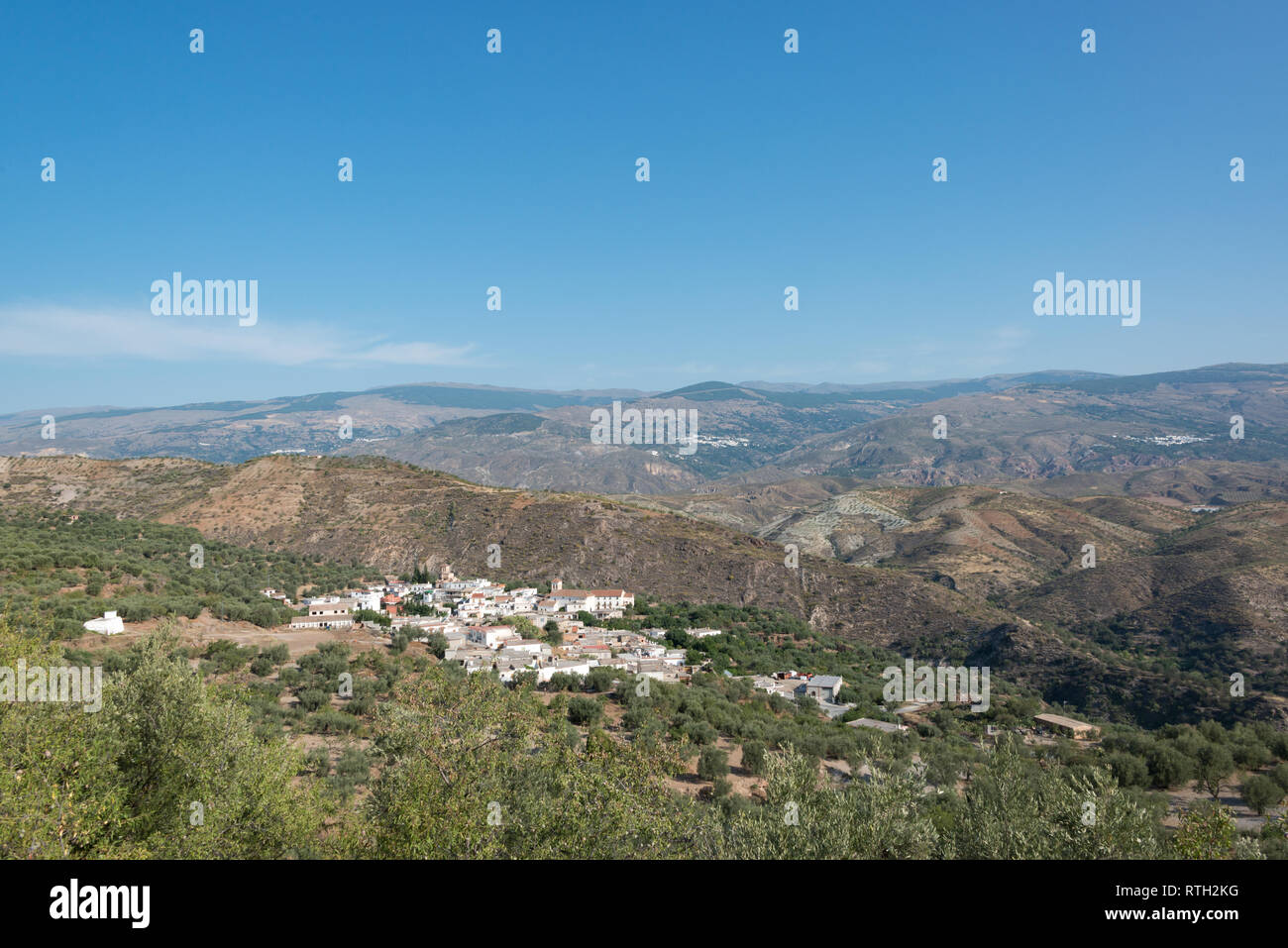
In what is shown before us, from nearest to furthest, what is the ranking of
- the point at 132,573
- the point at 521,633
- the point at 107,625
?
the point at 107,625 < the point at 132,573 < the point at 521,633

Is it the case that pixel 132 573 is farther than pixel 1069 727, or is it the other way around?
pixel 132 573

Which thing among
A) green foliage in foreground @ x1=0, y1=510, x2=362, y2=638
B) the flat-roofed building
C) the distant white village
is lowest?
the flat-roofed building

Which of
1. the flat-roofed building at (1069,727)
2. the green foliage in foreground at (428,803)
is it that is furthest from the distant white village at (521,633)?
the green foliage in foreground at (428,803)

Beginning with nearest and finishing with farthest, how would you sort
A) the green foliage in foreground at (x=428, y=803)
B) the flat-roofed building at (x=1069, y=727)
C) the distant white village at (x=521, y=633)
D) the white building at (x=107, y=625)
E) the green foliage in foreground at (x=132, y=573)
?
the green foliage in foreground at (x=428, y=803) < the white building at (x=107, y=625) < the green foliage in foreground at (x=132, y=573) < the flat-roofed building at (x=1069, y=727) < the distant white village at (x=521, y=633)

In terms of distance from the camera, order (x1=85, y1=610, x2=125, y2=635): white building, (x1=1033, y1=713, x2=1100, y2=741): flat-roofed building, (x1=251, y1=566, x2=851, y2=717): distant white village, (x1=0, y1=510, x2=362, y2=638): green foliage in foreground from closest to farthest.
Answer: (x1=85, y1=610, x2=125, y2=635): white building, (x1=0, y1=510, x2=362, y2=638): green foliage in foreground, (x1=1033, y1=713, x2=1100, y2=741): flat-roofed building, (x1=251, y1=566, x2=851, y2=717): distant white village

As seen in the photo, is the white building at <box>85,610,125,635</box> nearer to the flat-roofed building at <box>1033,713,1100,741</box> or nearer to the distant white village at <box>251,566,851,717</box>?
the distant white village at <box>251,566,851,717</box>

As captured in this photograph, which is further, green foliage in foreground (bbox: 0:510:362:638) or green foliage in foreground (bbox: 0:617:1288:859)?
green foliage in foreground (bbox: 0:510:362:638)

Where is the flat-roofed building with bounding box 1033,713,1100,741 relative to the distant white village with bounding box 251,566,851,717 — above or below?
below

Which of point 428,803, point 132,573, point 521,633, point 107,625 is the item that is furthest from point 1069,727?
point 132,573

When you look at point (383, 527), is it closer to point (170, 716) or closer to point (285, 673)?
point (285, 673)

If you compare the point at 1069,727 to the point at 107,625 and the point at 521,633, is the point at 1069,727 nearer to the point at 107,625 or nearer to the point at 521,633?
the point at 521,633

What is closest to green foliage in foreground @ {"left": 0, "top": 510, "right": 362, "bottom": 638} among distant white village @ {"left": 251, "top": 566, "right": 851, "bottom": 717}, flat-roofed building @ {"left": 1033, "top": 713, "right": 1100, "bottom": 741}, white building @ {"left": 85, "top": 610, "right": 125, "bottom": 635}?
white building @ {"left": 85, "top": 610, "right": 125, "bottom": 635}

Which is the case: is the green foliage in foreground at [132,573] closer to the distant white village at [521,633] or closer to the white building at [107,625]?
the white building at [107,625]
